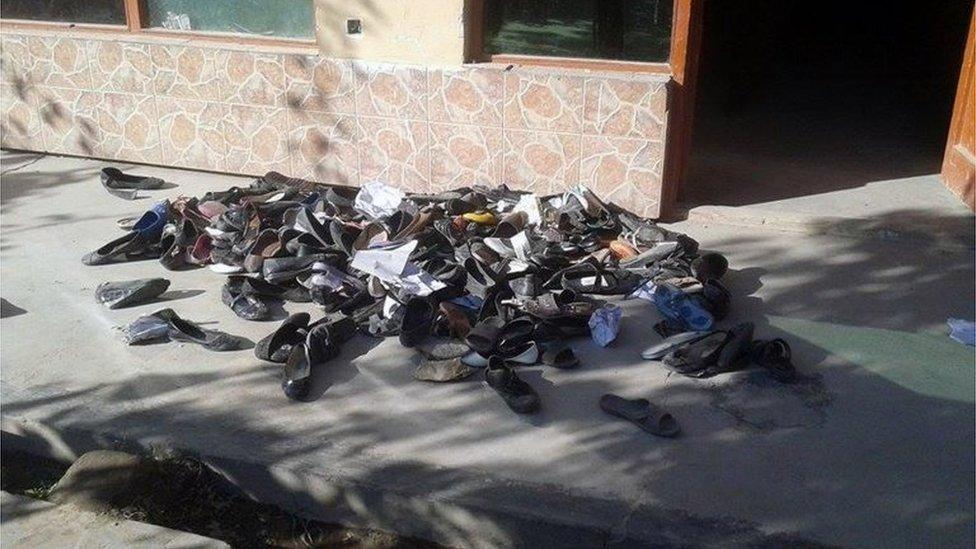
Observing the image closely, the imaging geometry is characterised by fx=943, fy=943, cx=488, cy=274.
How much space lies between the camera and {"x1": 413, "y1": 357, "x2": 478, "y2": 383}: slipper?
13.7 feet

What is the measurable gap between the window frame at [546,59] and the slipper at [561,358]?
2355mm

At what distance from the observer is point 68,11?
290 inches

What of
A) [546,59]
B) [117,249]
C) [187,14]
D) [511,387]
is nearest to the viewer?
[511,387]

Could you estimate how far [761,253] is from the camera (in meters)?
5.61

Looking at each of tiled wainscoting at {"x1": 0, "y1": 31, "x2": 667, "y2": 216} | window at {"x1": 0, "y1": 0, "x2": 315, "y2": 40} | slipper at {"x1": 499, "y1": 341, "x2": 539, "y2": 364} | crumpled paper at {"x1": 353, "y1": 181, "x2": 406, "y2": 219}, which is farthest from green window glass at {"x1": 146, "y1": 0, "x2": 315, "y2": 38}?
slipper at {"x1": 499, "y1": 341, "x2": 539, "y2": 364}

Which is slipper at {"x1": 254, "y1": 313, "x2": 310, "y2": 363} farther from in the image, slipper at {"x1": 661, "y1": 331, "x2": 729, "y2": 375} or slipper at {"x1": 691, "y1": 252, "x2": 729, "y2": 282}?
slipper at {"x1": 691, "y1": 252, "x2": 729, "y2": 282}

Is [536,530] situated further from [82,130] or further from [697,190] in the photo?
[82,130]

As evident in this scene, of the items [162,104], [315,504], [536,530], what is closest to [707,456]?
[536,530]

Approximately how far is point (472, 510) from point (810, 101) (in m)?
8.37

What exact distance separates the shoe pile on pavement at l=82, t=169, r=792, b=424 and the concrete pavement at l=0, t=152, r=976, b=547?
0.10 metres

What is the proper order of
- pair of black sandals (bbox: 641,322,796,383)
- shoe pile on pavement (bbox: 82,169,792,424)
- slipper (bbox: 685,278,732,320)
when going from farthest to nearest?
slipper (bbox: 685,278,732,320) < shoe pile on pavement (bbox: 82,169,792,424) < pair of black sandals (bbox: 641,322,796,383)

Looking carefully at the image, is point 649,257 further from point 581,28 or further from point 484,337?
point 581,28

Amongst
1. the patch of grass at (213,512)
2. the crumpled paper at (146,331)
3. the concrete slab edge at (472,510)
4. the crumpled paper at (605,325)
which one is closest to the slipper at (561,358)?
the crumpled paper at (605,325)

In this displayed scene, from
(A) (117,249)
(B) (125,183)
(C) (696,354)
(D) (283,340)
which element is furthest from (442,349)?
(B) (125,183)
